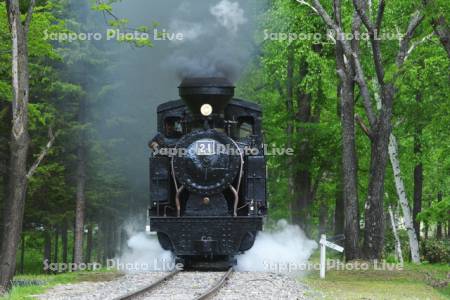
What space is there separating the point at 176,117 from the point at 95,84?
14004 mm

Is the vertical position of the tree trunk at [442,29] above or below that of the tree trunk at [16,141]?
above

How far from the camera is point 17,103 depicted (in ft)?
46.1

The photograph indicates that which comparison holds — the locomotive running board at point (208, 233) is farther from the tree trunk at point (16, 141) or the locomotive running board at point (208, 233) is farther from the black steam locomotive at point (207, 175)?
the tree trunk at point (16, 141)

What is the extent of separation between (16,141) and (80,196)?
16.3 m

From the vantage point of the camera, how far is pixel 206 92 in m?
15.8

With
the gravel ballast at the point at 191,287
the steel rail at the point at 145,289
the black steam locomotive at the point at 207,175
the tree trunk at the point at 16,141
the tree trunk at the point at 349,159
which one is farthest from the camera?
the tree trunk at the point at 349,159

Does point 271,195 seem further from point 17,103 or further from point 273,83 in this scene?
point 17,103

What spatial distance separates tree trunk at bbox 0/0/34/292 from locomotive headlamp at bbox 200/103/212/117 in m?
3.81

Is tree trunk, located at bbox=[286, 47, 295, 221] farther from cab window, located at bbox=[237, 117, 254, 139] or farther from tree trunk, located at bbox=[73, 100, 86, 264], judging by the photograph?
cab window, located at bbox=[237, 117, 254, 139]

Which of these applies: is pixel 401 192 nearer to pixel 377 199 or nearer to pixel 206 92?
pixel 377 199

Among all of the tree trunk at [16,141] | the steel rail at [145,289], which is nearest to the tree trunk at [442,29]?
the steel rail at [145,289]

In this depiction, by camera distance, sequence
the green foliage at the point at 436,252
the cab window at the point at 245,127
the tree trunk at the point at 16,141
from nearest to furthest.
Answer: the tree trunk at the point at 16,141 < the cab window at the point at 245,127 < the green foliage at the point at 436,252

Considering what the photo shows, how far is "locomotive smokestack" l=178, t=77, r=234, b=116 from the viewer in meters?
15.8

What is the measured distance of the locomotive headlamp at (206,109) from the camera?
16.2 metres
